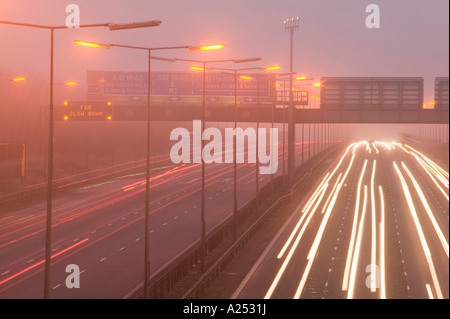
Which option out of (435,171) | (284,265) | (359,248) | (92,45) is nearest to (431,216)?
(359,248)

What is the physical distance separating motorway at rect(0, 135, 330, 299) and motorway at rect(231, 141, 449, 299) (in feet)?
20.2

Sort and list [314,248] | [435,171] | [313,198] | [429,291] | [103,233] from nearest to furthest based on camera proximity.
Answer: [429,291] < [314,248] < [103,233] < [313,198] < [435,171]

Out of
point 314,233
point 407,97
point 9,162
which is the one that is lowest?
point 314,233

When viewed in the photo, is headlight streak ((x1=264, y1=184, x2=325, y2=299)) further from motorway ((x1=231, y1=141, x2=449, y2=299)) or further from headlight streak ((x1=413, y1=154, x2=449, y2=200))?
headlight streak ((x1=413, y1=154, x2=449, y2=200))

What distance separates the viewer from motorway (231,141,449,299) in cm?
3725

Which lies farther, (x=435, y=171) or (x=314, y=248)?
(x=435, y=171)

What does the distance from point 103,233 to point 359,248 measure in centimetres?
1766

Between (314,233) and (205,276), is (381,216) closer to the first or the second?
(314,233)

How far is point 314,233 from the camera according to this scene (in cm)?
5538

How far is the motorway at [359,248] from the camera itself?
122ft

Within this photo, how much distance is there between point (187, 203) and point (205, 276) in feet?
115

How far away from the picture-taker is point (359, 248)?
49344mm

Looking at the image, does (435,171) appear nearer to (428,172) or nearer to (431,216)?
(428,172)
